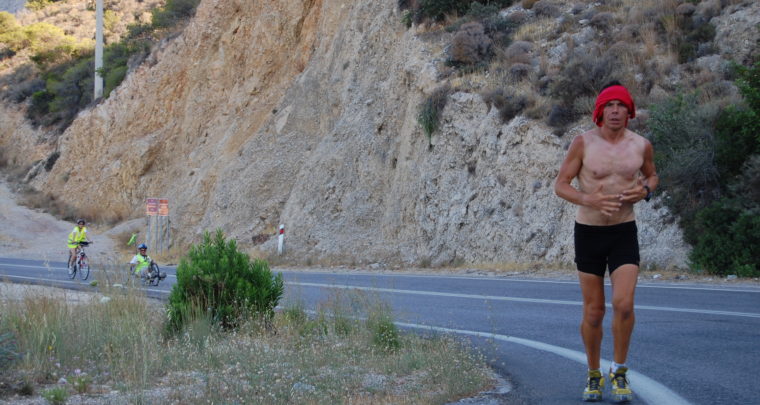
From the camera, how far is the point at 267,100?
117ft

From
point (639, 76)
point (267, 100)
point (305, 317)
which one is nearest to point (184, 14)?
point (267, 100)

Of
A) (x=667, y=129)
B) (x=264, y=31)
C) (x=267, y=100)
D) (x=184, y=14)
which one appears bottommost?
(x=667, y=129)

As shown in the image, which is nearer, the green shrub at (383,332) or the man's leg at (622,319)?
the man's leg at (622,319)

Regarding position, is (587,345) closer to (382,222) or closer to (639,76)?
(639,76)

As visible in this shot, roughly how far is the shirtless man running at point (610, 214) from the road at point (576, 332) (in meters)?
Answer: 0.40

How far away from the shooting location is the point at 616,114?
5156mm

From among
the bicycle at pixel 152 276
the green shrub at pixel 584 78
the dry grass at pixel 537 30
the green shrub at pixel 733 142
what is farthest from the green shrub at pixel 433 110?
the bicycle at pixel 152 276

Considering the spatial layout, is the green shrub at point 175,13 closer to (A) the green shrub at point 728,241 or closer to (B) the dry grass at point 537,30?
(B) the dry grass at point 537,30

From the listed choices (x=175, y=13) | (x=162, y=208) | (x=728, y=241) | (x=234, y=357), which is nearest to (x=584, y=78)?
(x=728, y=241)

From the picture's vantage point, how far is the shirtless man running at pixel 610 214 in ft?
16.4

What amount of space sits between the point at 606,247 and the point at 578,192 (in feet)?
1.31

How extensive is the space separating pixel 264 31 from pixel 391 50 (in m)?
10.3

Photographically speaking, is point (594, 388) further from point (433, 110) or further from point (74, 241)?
point (74, 241)

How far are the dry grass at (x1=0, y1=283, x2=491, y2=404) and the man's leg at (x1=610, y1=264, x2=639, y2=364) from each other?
1169mm
